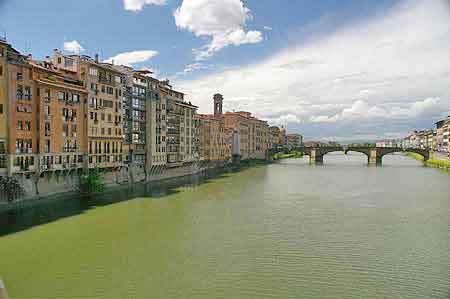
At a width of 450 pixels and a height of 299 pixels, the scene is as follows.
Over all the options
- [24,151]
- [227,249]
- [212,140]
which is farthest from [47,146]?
[212,140]

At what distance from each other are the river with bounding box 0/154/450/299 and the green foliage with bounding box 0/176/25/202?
1569mm

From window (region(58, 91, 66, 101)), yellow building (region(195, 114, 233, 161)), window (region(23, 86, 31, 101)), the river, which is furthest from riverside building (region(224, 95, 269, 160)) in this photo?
window (region(23, 86, 31, 101))

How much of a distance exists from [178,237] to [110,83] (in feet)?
77.3

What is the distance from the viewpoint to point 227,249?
1892 cm

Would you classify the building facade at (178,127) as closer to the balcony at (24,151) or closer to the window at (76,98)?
the window at (76,98)

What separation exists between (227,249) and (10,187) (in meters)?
18.9

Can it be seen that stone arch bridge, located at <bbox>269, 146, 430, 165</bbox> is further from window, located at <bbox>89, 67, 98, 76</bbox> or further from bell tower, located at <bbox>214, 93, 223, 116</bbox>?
window, located at <bbox>89, 67, 98, 76</bbox>

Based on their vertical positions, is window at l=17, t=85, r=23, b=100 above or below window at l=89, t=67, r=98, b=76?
below

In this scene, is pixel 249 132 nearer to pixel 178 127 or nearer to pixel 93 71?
pixel 178 127

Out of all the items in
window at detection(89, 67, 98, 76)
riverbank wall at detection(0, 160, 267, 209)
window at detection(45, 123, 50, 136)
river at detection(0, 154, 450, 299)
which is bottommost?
river at detection(0, 154, 450, 299)

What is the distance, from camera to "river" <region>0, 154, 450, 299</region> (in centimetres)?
1414

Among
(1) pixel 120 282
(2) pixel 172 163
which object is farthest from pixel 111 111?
(1) pixel 120 282

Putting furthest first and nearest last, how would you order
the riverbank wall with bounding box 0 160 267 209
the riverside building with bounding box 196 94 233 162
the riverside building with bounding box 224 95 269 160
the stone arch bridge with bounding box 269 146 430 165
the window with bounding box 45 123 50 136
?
1. the stone arch bridge with bounding box 269 146 430 165
2. the riverside building with bounding box 224 95 269 160
3. the riverside building with bounding box 196 94 233 162
4. the window with bounding box 45 123 50 136
5. the riverbank wall with bounding box 0 160 267 209

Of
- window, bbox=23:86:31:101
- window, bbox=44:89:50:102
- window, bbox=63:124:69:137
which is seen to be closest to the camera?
window, bbox=23:86:31:101
